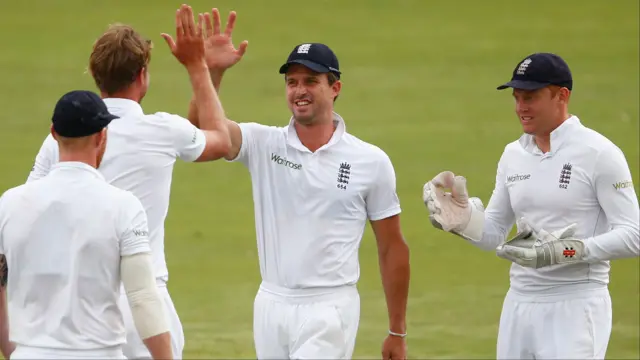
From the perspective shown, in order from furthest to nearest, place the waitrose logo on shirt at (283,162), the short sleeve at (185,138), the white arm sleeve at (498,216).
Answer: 1. the white arm sleeve at (498,216)
2. the waitrose logo on shirt at (283,162)
3. the short sleeve at (185,138)

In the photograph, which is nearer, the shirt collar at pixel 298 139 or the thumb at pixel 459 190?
the shirt collar at pixel 298 139

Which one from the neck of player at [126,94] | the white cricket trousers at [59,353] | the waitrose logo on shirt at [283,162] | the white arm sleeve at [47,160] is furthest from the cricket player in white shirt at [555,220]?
the white cricket trousers at [59,353]

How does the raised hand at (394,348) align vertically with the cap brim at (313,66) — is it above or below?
below

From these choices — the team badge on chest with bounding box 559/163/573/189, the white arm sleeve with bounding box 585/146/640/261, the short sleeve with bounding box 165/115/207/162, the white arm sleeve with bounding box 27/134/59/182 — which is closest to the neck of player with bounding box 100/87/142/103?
the short sleeve with bounding box 165/115/207/162

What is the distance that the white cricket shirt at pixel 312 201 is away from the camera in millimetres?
6012

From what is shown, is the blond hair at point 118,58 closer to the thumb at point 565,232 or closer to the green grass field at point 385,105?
the thumb at point 565,232

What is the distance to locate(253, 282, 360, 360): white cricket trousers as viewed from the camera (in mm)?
5906

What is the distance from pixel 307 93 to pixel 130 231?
1727mm

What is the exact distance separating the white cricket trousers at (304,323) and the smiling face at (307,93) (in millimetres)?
827

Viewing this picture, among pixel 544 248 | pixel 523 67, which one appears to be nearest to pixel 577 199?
pixel 544 248

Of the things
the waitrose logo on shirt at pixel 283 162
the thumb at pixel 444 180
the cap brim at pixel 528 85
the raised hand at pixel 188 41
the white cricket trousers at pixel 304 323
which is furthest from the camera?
the thumb at pixel 444 180

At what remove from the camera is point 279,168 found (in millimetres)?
6133

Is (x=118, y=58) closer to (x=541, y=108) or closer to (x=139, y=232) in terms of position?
(x=139, y=232)

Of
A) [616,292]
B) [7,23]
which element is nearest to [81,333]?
[616,292]
